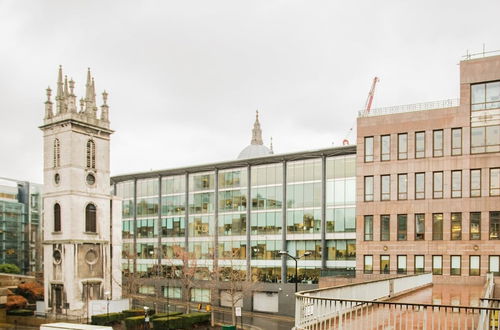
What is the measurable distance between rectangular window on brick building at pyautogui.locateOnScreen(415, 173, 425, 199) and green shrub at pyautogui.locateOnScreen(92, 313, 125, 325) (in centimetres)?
3143

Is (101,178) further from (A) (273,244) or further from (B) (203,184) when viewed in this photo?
(A) (273,244)

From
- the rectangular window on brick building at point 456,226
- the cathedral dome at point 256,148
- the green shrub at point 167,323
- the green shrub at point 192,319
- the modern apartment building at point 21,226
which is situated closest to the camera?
the green shrub at point 167,323

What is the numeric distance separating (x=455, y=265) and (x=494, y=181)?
8.48 meters

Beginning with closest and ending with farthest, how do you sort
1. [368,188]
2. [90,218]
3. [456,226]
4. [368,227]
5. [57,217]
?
[456,226], [368,227], [368,188], [57,217], [90,218]

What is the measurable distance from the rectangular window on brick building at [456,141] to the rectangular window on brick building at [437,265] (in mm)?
9931

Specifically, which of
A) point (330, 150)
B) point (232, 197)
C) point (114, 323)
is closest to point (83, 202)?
point (114, 323)

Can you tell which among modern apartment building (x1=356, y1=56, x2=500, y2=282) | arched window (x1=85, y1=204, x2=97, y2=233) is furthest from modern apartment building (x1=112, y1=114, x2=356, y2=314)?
arched window (x1=85, y1=204, x2=97, y2=233)

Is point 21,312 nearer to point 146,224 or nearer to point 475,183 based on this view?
point 146,224

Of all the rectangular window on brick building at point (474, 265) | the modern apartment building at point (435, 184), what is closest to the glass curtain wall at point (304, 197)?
the modern apartment building at point (435, 184)

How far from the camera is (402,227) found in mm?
50750

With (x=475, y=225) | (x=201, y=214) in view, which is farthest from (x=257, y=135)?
(x=475, y=225)

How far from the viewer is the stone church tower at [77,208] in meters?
56.7

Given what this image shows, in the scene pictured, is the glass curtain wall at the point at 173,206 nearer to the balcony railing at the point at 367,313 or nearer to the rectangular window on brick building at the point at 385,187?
the rectangular window on brick building at the point at 385,187

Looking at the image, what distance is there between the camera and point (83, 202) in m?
58.7
